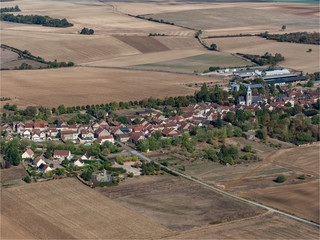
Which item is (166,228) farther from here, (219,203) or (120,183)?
(120,183)

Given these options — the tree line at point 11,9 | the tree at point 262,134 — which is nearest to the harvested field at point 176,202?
the tree at point 262,134

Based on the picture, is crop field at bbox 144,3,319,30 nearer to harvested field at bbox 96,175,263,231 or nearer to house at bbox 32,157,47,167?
house at bbox 32,157,47,167

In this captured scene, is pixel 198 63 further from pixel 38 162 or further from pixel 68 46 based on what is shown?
pixel 38 162

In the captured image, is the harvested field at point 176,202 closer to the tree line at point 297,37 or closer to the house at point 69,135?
the house at point 69,135

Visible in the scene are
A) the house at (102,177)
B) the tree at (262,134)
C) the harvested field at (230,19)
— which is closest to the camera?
the house at (102,177)

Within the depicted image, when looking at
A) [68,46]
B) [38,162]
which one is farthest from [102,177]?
[68,46]

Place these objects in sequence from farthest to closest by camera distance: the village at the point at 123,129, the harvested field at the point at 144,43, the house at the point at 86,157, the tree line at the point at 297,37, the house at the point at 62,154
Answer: the tree line at the point at 297,37 → the harvested field at the point at 144,43 → the house at the point at 62,154 → the house at the point at 86,157 → the village at the point at 123,129
